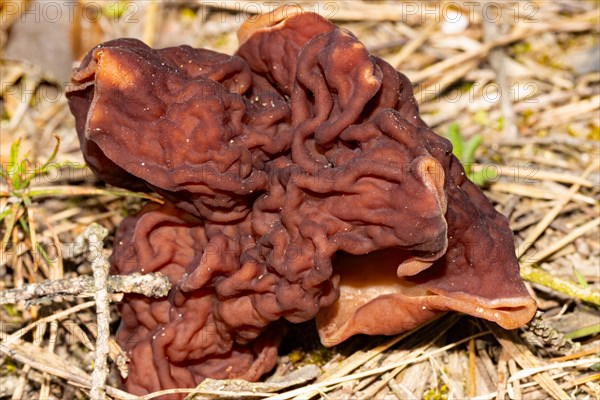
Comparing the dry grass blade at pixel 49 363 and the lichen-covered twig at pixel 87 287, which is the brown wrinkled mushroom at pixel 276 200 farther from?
the dry grass blade at pixel 49 363

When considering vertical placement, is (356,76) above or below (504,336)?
above

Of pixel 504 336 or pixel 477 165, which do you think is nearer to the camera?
pixel 504 336

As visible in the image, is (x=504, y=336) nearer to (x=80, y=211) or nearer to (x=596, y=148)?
(x=596, y=148)

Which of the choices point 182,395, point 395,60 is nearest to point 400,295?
point 182,395

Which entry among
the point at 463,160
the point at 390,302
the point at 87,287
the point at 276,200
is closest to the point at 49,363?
the point at 87,287

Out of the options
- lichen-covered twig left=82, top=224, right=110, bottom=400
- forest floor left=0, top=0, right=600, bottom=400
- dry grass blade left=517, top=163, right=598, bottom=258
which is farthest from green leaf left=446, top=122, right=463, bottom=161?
lichen-covered twig left=82, top=224, right=110, bottom=400

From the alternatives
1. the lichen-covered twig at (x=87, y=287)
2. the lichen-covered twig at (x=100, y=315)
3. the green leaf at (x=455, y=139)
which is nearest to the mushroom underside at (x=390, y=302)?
the lichen-covered twig at (x=87, y=287)

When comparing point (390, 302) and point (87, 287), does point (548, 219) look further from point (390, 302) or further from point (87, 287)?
point (87, 287)
